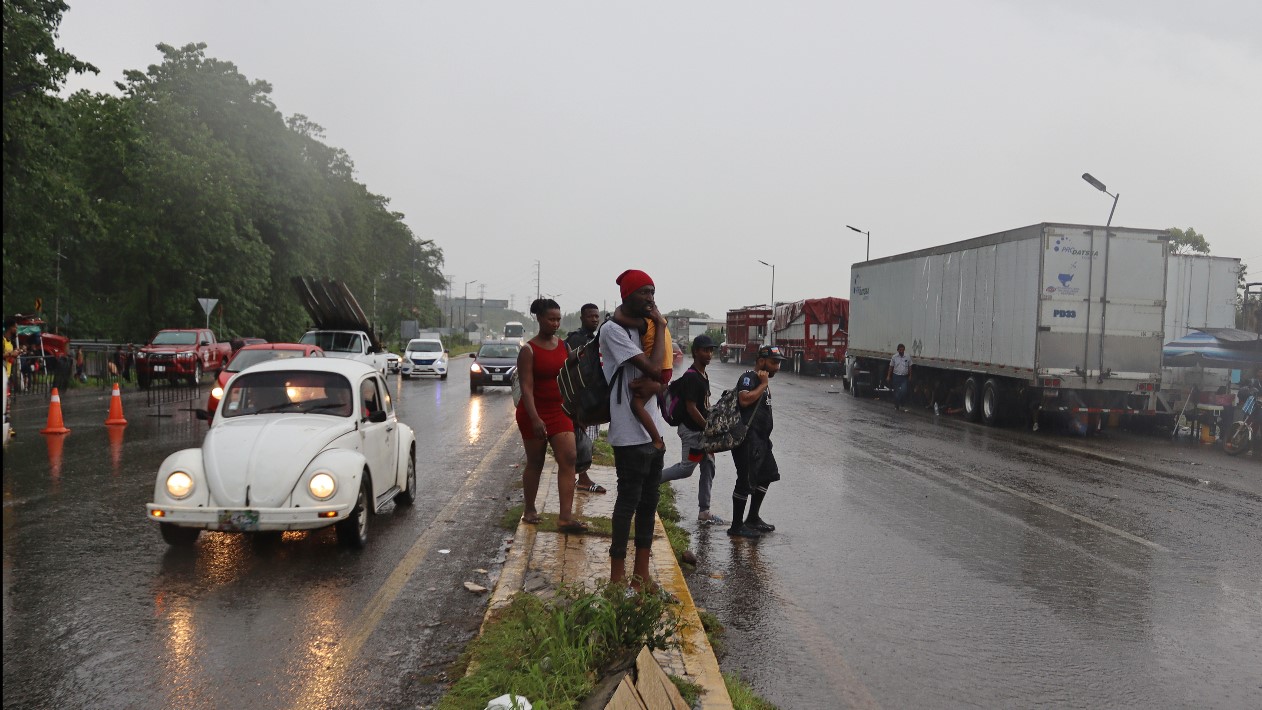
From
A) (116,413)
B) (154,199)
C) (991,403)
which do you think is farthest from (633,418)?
(154,199)

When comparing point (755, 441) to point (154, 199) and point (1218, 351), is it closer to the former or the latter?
point (1218, 351)

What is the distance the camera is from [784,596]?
6.46m

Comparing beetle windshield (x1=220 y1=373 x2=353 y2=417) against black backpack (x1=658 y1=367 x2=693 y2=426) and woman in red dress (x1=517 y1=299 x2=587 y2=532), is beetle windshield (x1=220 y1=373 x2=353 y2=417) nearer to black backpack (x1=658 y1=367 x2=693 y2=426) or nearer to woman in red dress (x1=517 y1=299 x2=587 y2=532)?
woman in red dress (x1=517 y1=299 x2=587 y2=532)

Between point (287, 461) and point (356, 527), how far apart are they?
2.32ft

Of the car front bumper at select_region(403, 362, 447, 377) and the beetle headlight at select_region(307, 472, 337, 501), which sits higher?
the beetle headlight at select_region(307, 472, 337, 501)

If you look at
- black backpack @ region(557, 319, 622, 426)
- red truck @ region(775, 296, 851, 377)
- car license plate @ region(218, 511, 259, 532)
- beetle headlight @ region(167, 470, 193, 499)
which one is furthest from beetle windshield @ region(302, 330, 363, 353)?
black backpack @ region(557, 319, 622, 426)

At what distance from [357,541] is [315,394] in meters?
1.52

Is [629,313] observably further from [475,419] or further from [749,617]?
[475,419]

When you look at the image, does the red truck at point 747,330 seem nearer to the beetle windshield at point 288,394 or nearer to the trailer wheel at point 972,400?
the trailer wheel at point 972,400

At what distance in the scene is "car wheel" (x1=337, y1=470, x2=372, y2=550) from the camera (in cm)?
723

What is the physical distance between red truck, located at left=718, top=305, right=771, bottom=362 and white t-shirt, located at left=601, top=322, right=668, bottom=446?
47.4 m

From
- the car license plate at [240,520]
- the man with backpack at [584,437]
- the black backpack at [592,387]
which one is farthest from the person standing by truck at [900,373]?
the car license plate at [240,520]

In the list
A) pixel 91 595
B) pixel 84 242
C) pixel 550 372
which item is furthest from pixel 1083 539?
pixel 84 242

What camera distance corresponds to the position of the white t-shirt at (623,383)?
18.2ft
